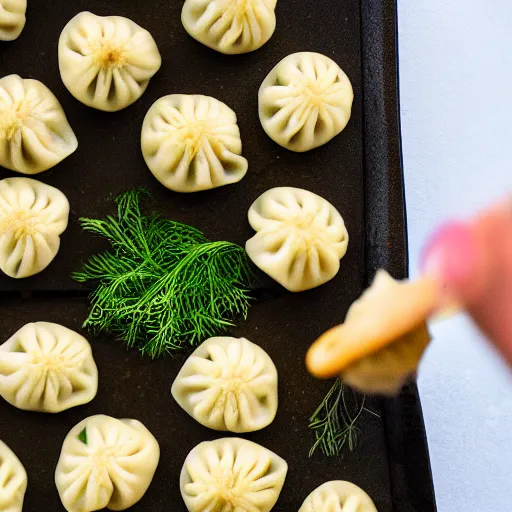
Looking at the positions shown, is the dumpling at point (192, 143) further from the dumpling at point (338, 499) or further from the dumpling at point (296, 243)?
the dumpling at point (338, 499)

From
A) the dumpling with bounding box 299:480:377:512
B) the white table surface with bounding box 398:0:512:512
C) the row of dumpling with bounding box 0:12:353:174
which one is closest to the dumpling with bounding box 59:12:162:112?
the row of dumpling with bounding box 0:12:353:174

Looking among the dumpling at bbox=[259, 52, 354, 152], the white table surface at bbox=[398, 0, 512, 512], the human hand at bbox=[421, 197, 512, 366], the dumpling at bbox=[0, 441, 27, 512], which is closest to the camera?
the human hand at bbox=[421, 197, 512, 366]

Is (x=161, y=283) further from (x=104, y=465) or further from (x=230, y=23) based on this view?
(x=230, y=23)

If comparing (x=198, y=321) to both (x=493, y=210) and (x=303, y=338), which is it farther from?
(x=493, y=210)

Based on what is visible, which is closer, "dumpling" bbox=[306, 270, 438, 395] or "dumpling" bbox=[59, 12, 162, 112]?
"dumpling" bbox=[306, 270, 438, 395]

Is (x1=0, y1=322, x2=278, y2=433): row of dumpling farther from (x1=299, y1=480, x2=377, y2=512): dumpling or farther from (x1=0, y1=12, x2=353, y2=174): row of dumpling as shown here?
(x1=0, y1=12, x2=353, y2=174): row of dumpling

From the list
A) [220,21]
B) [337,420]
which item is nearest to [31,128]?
[220,21]

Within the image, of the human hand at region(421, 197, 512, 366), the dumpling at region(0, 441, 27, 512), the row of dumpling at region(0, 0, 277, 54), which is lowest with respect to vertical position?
the dumpling at region(0, 441, 27, 512)

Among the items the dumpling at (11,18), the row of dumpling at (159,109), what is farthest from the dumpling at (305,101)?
the dumpling at (11,18)
